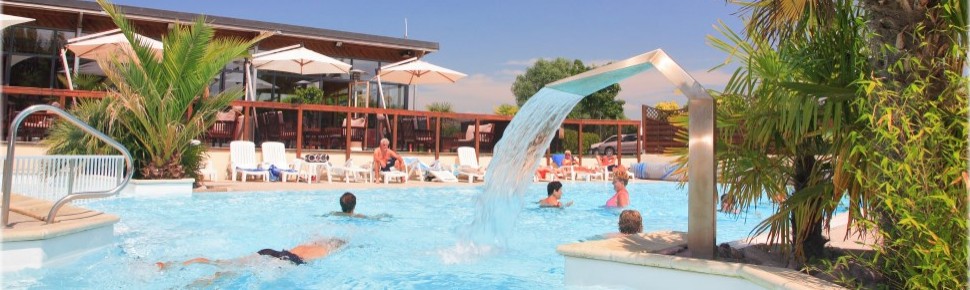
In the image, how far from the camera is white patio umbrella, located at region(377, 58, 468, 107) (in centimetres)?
1822

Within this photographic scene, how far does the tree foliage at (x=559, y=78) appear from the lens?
3931cm

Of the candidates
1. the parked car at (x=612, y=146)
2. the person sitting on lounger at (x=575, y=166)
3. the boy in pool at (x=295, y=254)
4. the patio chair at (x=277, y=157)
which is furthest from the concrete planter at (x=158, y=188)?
the parked car at (x=612, y=146)

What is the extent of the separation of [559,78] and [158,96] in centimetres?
3402

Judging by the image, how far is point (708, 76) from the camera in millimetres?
4238

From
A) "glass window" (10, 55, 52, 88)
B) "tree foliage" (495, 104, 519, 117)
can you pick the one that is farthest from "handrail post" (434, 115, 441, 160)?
"tree foliage" (495, 104, 519, 117)

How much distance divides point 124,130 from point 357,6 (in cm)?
1918

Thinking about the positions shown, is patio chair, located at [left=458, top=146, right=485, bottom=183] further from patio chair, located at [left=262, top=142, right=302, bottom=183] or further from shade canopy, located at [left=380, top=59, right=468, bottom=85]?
patio chair, located at [left=262, top=142, right=302, bottom=183]

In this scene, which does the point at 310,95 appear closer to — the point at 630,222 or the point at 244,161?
the point at 244,161

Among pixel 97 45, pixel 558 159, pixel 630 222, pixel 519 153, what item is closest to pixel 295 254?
pixel 519 153

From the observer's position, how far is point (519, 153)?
5613 millimetres

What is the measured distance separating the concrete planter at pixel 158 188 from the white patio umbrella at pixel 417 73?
26.7 feet

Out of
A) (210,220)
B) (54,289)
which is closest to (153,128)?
(210,220)

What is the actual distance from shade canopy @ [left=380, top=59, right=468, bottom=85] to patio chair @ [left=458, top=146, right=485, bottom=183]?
2854mm

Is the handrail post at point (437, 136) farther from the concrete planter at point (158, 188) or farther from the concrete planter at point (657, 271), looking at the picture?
the concrete planter at point (657, 271)
